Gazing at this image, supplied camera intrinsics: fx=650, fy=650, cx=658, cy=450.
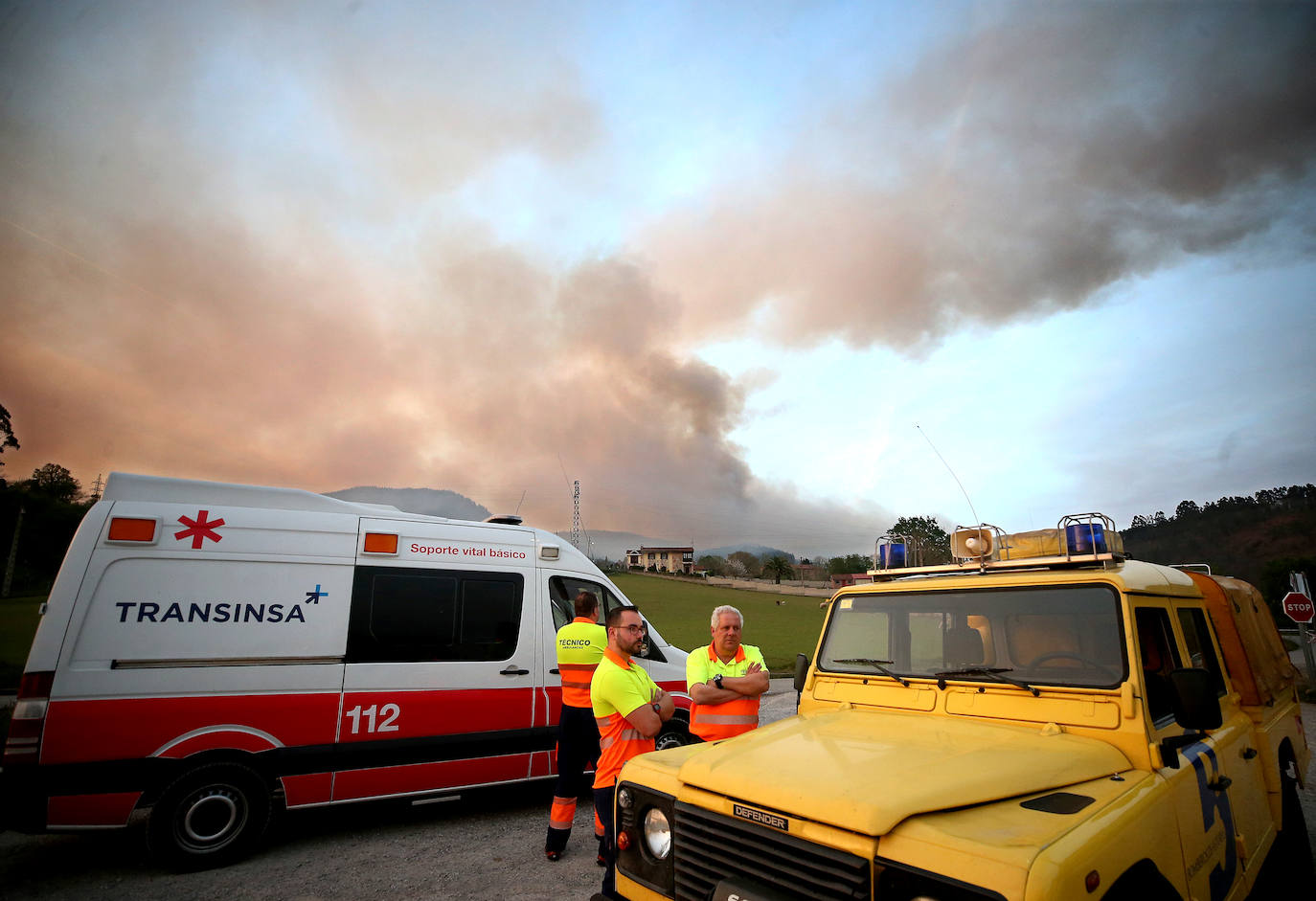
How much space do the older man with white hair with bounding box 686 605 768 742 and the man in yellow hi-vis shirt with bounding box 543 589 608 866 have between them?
0.95 meters

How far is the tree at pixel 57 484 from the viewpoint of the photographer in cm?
6069

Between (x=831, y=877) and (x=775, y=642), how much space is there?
29.9 meters

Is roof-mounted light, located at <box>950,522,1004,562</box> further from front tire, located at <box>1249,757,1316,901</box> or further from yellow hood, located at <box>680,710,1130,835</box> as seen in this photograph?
front tire, located at <box>1249,757,1316,901</box>

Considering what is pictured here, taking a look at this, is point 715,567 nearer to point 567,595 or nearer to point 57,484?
point 57,484

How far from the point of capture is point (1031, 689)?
3.11 m

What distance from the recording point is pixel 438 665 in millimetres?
5906

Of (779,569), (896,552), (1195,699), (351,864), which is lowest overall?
(351,864)

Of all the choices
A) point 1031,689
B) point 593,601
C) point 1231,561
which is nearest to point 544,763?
point 593,601

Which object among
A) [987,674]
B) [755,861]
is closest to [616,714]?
[755,861]

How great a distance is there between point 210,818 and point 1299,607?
18583 millimetres

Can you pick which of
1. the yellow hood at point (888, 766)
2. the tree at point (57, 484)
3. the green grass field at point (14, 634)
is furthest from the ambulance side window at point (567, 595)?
the tree at point (57, 484)

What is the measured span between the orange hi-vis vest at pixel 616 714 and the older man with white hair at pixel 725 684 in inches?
14.0

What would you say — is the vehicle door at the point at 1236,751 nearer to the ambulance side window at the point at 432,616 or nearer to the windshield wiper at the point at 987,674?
the windshield wiper at the point at 987,674

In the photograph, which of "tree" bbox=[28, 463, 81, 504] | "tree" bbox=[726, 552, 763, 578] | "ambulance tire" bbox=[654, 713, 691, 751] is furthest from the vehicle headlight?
"tree" bbox=[726, 552, 763, 578]
